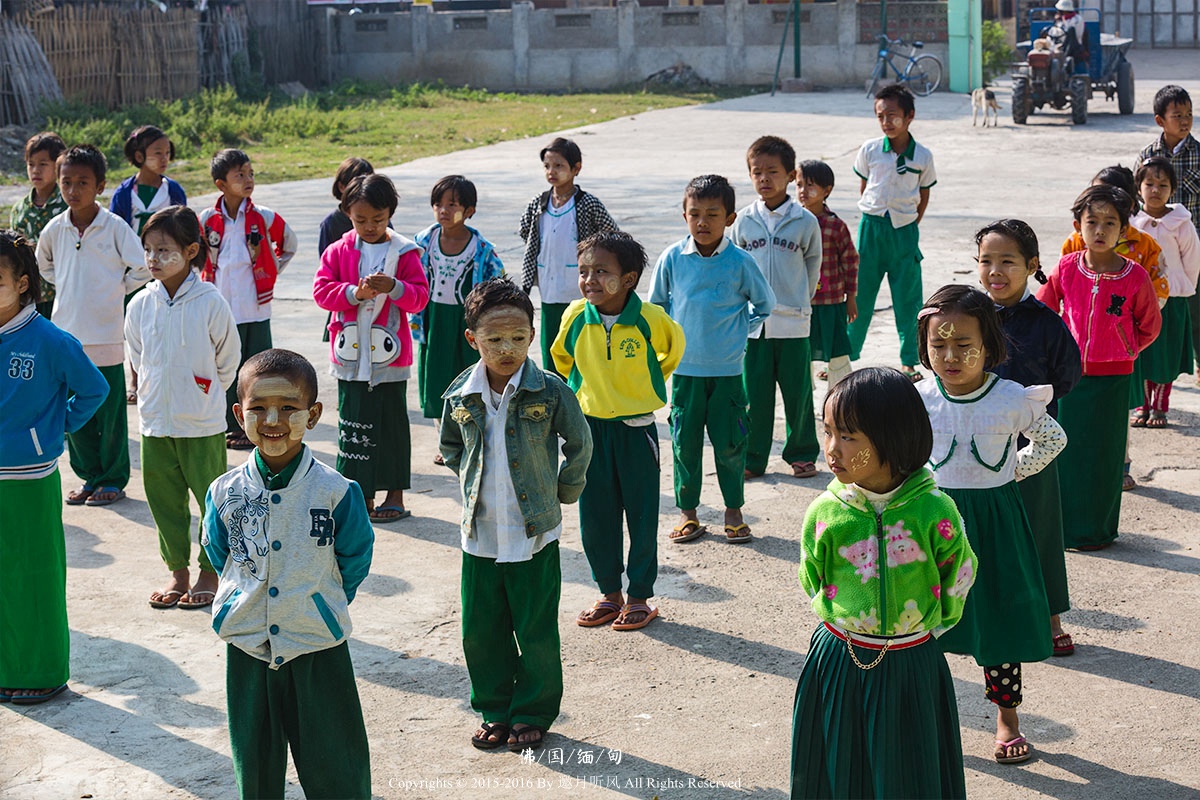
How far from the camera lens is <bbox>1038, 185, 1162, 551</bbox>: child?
5801 mm

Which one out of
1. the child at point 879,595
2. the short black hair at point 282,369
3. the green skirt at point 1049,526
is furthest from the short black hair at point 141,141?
the child at point 879,595

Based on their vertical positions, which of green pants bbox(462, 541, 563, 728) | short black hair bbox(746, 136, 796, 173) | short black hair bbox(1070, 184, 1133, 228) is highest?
short black hair bbox(746, 136, 796, 173)

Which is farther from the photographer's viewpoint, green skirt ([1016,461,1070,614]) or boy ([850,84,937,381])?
boy ([850,84,937,381])

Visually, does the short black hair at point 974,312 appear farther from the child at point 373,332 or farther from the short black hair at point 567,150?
the short black hair at point 567,150

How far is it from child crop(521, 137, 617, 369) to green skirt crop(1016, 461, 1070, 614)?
9.76 ft

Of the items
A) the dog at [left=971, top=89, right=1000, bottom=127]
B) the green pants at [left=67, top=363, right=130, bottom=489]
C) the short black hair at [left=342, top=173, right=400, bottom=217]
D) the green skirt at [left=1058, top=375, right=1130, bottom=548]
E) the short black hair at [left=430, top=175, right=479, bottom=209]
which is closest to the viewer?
the green skirt at [left=1058, top=375, right=1130, bottom=548]

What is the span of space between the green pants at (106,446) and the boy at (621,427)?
112 inches

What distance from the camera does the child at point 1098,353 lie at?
19.0 ft

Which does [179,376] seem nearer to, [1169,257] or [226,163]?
[226,163]

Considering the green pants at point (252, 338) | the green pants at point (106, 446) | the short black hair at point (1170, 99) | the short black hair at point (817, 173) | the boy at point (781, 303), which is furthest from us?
the short black hair at point (1170, 99)

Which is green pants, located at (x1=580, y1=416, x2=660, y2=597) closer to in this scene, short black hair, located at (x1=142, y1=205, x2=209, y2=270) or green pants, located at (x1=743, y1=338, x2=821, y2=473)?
short black hair, located at (x1=142, y1=205, x2=209, y2=270)

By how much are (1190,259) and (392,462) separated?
164 inches

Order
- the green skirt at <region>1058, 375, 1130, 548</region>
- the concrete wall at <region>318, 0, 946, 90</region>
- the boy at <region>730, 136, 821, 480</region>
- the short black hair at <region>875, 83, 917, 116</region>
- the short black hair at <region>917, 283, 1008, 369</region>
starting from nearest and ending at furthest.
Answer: the short black hair at <region>917, 283, 1008, 369</region> → the green skirt at <region>1058, 375, 1130, 548</region> → the boy at <region>730, 136, 821, 480</region> → the short black hair at <region>875, 83, 917, 116</region> → the concrete wall at <region>318, 0, 946, 90</region>

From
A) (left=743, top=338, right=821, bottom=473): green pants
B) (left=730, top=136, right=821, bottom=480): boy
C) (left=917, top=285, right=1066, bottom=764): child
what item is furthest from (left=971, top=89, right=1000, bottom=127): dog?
(left=917, top=285, right=1066, bottom=764): child
